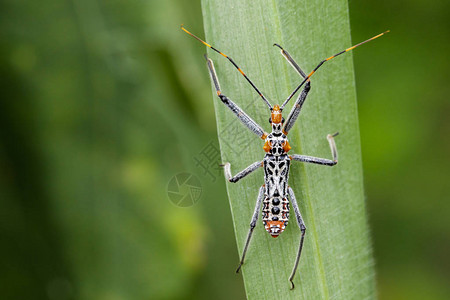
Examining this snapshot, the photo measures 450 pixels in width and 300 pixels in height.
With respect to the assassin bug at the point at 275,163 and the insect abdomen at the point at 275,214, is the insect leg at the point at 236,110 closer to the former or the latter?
the assassin bug at the point at 275,163

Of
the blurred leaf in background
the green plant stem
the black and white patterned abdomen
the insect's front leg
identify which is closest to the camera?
the green plant stem

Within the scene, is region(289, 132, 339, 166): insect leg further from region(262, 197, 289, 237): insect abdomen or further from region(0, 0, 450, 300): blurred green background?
region(0, 0, 450, 300): blurred green background

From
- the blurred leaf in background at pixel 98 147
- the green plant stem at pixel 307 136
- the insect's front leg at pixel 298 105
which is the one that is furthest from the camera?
the blurred leaf in background at pixel 98 147

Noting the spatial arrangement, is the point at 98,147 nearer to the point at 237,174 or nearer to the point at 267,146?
the point at 237,174

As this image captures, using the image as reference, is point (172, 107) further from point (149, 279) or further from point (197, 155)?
point (149, 279)

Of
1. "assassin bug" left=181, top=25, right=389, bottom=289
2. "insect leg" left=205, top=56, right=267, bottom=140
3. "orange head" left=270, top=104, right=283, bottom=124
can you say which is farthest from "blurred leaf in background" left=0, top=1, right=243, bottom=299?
"orange head" left=270, top=104, right=283, bottom=124

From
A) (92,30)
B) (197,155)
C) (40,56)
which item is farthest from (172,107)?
(40,56)

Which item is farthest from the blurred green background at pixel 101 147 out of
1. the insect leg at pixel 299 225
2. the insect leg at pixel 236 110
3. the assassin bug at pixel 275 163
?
the insect leg at pixel 299 225

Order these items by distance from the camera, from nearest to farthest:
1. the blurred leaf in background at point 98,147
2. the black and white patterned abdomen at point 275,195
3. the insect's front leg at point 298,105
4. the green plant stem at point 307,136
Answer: the green plant stem at point 307,136, the insect's front leg at point 298,105, the black and white patterned abdomen at point 275,195, the blurred leaf in background at point 98,147
